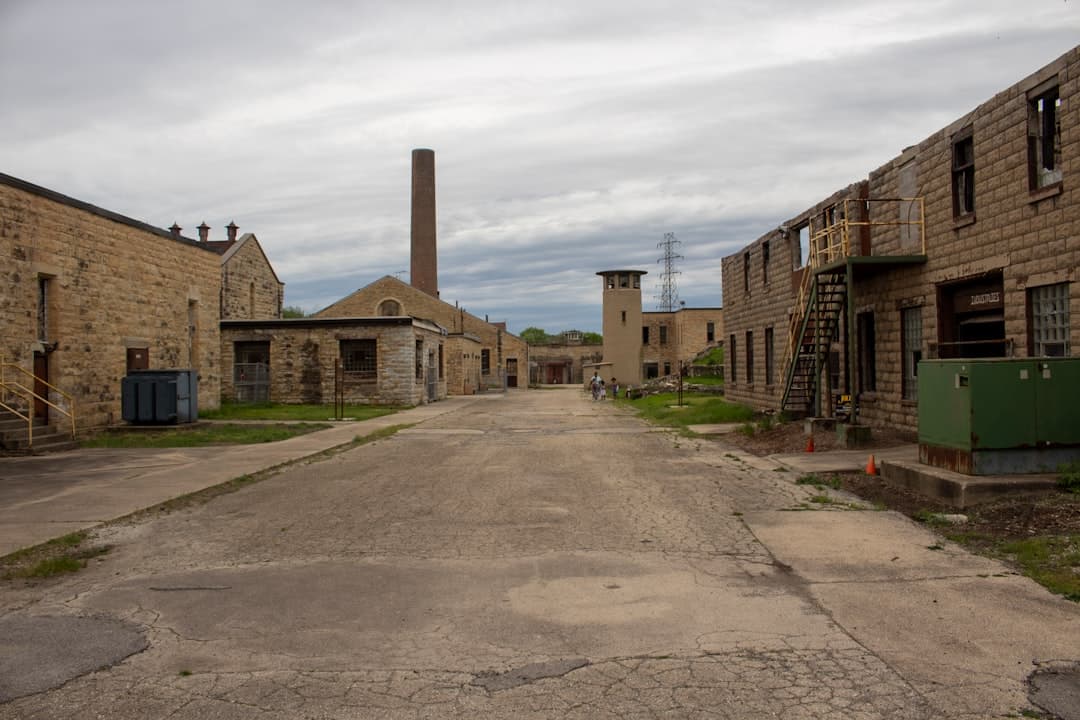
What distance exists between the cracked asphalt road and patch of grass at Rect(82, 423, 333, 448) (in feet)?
30.5

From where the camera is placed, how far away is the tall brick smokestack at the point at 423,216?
6600 cm

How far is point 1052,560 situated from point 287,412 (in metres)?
28.2

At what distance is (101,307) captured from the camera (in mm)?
21781

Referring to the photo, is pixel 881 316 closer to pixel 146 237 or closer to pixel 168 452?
pixel 168 452

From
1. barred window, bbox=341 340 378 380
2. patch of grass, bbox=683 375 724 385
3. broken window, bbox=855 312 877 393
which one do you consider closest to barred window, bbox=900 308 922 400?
broken window, bbox=855 312 877 393

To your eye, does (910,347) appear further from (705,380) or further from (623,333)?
(623,333)

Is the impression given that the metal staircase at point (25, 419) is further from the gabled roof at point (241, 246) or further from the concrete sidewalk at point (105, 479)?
the gabled roof at point (241, 246)

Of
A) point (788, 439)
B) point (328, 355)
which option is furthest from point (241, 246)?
point (788, 439)

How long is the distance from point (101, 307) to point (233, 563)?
1696cm

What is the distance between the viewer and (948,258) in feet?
50.0

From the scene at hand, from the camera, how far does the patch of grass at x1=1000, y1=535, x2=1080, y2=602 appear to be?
6.26 metres

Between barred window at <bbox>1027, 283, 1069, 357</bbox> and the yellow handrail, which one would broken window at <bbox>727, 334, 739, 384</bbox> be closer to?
barred window at <bbox>1027, 283, 1069, 357</bbox>

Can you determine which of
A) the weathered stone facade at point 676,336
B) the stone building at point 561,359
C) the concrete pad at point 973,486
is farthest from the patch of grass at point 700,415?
the stone building at point 561,359

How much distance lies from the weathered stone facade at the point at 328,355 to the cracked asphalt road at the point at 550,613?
1036 inches
